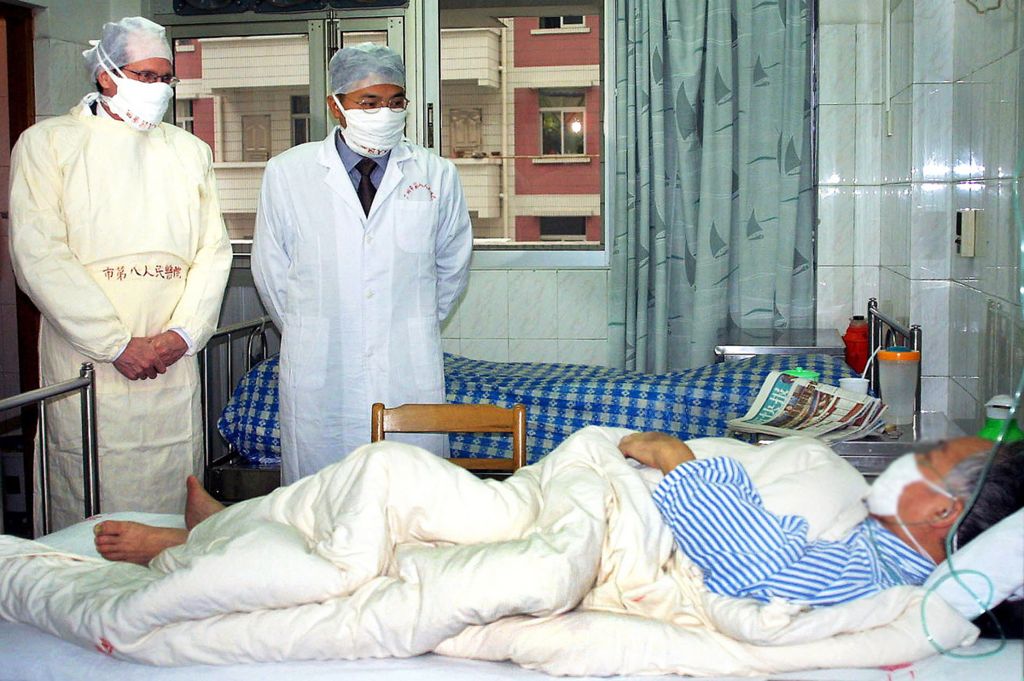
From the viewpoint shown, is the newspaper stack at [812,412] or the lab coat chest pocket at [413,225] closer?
the newspaper stack at [812,412]

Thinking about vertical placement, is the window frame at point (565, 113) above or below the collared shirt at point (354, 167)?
above

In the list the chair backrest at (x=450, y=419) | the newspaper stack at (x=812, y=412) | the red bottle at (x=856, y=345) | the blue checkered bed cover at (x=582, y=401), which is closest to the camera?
the newspaper stack at (x=812, y=412)

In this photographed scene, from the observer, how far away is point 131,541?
1.93m

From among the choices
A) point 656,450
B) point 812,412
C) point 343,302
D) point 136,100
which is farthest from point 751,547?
point 136,100

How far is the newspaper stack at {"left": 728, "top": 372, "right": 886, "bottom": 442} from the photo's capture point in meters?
2.28

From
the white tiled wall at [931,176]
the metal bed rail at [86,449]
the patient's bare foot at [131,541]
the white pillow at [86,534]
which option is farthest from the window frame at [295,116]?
the patient's bare foot at [131,541]

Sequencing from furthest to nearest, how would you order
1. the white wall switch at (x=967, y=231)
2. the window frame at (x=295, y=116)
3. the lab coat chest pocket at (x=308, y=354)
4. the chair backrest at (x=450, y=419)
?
1. the window frame at (x=295, y=116)
2. the lab coat chest pocket at (x=308, y=354)
3. the white wall switch at (x=967, y=231)
4. the chair backrest at (x=450, y=419)

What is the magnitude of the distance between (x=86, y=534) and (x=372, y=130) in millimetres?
1338

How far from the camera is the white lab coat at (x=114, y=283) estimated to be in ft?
8.59

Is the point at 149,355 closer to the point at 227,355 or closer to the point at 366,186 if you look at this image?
the point at 366,186

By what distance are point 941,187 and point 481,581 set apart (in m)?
1.99

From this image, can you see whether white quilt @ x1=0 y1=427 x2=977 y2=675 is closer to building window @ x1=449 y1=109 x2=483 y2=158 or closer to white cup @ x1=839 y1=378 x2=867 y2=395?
white cup @ x1=839 y1=378 x2=867 y2=395

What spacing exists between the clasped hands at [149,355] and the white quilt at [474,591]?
99 cm

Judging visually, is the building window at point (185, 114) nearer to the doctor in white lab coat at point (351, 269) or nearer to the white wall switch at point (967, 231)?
the doctor in white lab coat at point (351, 269)
